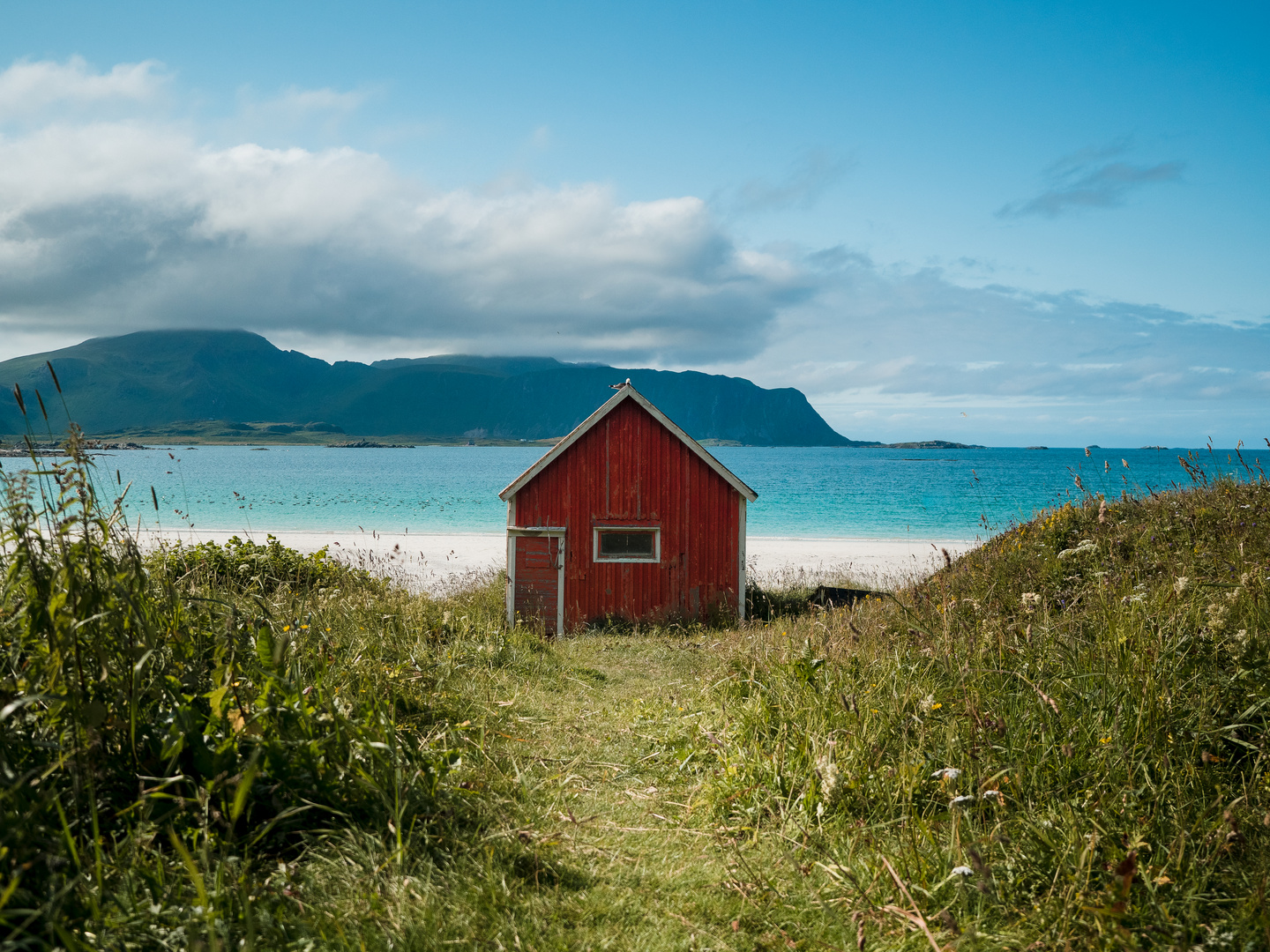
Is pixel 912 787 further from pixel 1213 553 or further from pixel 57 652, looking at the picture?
pixel 1213 553

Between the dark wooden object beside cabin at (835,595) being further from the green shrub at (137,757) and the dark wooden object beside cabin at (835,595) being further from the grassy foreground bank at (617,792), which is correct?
the green shrub at (137,757)

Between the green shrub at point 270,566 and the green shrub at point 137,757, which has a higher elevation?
the green shrub at point 137,757

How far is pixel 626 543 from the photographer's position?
16.8 metres

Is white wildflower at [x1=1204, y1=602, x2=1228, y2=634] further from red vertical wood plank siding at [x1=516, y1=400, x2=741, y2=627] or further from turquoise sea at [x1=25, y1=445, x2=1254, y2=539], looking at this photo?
red vertical wood plank siding at [x1=516, y1=400, x2=741, y2=627]

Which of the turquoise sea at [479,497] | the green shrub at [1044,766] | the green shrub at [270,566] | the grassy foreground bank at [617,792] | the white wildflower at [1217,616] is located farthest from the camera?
the turquoise sea at [479,497]

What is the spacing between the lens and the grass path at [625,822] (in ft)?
10.8

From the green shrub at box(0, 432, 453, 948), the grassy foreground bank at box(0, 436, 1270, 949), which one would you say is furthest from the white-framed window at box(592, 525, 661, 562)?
the green shrub at box(0, 432, 453, 948)

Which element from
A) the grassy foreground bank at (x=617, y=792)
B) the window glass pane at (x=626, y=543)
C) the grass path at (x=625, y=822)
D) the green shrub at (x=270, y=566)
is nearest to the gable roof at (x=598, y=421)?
the window glass pane at (x=626, y=543)

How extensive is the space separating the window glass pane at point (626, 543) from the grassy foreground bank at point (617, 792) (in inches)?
425

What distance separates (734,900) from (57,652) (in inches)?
123

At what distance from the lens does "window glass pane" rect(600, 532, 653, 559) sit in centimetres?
1669

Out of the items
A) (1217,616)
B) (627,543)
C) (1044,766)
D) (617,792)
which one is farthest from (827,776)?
(627,543)

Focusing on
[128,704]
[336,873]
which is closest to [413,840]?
[336,873]

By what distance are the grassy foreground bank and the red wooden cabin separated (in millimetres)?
10480
